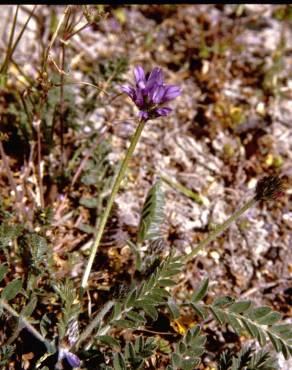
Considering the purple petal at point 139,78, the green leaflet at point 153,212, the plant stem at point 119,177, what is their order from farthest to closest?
the green leaflet at point 153,212 → the purple petal at point 139,78 → the plant stem at point 119,177

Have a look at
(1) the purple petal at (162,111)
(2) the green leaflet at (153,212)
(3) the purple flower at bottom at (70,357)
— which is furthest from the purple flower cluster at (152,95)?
(3) the purple flower at bottom at (70,357)

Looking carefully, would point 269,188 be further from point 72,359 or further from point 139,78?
point 72,359

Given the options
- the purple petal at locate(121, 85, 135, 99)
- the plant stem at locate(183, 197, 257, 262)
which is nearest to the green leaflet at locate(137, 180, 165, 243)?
the plant stem at locate(183, 197, 257, 262)

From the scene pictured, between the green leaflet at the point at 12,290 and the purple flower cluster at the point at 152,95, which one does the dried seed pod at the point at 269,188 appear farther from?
Answer: the green leaflet at the point at 12,290

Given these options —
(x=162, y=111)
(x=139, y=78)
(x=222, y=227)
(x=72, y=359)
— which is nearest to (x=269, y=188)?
(x=222, y=227)

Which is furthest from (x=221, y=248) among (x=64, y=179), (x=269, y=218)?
(x=64, y=179)

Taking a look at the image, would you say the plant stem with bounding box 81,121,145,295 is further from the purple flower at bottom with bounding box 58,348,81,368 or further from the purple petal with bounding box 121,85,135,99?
the purple flower at bottom with bounding box 58,348,81,368
